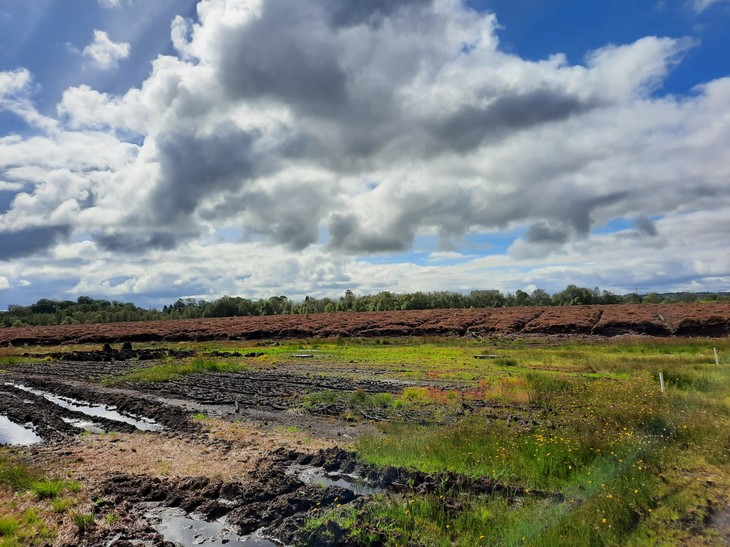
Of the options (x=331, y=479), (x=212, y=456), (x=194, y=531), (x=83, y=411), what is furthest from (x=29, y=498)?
(x=83, y=411)

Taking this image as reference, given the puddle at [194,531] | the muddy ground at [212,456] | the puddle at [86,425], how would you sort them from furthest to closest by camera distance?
the puddle at [86,425] < the muddy ground at [212,456] < the puddle at [194,531]

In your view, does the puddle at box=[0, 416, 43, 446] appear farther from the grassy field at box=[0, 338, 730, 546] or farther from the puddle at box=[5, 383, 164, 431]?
the grassy field at box=[0, 338, 730, 546]

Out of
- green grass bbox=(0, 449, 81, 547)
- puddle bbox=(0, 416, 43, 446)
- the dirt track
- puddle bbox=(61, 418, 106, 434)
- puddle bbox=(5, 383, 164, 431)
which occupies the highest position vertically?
the dirt track

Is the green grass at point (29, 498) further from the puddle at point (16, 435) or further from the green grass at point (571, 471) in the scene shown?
the green grass at point (571, 471)

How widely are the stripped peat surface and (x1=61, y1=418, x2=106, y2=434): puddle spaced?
0.13 metres

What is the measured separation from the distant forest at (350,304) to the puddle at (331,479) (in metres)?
99.5

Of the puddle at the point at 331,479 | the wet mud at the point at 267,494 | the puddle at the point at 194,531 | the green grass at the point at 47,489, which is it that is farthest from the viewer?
the puddle at the point at 331,479

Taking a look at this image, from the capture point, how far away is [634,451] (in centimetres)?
1173

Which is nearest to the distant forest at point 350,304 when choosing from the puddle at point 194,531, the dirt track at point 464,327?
the dirt track at point 464,327

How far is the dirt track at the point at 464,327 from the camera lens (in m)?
56.3

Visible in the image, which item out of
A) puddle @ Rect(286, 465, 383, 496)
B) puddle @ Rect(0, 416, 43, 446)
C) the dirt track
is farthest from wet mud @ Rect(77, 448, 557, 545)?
the dirt track

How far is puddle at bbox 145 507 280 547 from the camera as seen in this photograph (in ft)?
29.6

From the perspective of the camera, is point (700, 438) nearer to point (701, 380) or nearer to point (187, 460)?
point (701, 380)

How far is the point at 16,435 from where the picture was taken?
1806 centimetres
